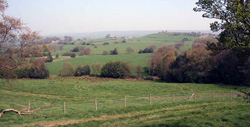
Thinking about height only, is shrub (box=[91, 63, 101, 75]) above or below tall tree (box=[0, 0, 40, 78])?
below

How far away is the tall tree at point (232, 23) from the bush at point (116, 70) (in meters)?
49.8

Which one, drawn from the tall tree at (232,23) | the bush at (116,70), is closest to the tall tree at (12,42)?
the tall tree at (232,23)

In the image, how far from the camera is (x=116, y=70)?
5825 centimetres

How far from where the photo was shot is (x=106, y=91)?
37875 mm

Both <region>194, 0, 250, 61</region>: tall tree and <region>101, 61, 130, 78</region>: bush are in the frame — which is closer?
<region>194, 0, 250, 61</region>: tall tree

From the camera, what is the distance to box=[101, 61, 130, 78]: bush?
58291mm

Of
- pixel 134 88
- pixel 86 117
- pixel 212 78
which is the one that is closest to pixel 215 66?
pixel 212 78

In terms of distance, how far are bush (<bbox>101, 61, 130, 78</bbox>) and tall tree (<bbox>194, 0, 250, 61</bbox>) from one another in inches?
1960

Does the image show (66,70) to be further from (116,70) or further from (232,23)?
(232,23)

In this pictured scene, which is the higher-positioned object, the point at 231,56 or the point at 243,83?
the point at 231,56

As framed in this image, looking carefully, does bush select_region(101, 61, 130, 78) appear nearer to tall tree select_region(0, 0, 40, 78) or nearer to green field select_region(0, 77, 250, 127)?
green field select_region(0, 77, 250, 127)

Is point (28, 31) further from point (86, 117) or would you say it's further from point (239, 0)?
point (239, 0)

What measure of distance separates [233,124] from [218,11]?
5.13 m

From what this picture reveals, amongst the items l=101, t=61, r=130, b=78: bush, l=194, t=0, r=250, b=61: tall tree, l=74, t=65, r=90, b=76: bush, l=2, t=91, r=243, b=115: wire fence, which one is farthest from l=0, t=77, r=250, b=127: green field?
l=74, t=65, r=90, b=76: bush
